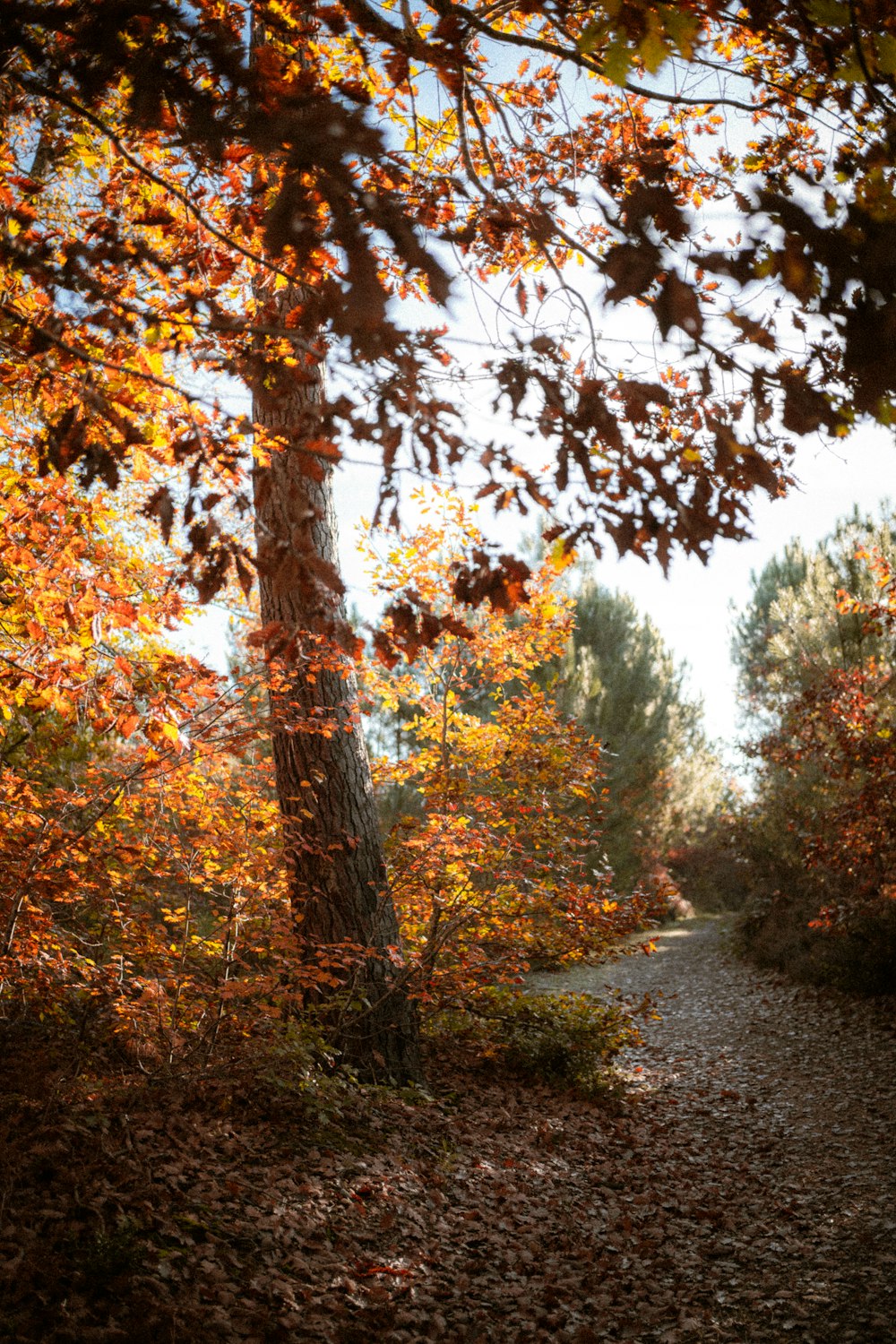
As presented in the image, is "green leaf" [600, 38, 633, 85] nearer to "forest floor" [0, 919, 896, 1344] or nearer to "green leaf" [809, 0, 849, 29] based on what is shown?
"green leaf" [809, 0, 849, 29]

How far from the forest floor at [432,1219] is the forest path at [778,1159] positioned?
18 mm

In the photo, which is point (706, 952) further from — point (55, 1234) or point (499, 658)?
point (55, 1234)

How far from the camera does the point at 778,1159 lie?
5.20m

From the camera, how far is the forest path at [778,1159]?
3.42m

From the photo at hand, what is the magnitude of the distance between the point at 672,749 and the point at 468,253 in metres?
18.6

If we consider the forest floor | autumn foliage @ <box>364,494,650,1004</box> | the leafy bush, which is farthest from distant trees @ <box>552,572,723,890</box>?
the forest floor

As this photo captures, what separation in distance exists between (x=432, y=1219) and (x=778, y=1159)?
2533 mm

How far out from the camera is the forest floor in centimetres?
275

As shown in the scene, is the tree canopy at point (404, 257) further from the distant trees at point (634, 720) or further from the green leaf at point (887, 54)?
the distant trees at point (634, 720)

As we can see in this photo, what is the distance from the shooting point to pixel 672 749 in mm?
21500

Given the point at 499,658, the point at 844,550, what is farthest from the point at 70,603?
the point at 844,550

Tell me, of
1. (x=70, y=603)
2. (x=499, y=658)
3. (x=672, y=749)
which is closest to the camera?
(x=70, y=603)

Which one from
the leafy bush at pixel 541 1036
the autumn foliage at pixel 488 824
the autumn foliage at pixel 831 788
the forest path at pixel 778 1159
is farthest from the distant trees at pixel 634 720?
the leafy bush at pixel 541 1036

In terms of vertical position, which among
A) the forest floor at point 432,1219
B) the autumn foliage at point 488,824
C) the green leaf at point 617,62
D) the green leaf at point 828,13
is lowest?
the forest floor at point 432,1219
